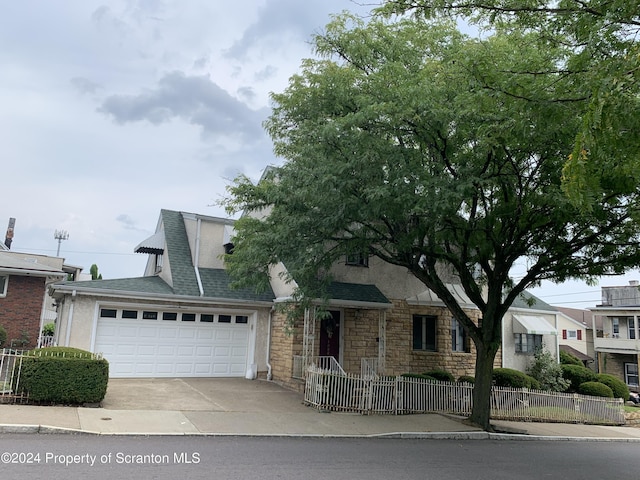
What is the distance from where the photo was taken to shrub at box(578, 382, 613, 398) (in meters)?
20.0

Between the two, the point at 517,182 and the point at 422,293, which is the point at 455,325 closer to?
the point at 422,293

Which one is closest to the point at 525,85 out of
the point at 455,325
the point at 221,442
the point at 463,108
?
the point at 463,108

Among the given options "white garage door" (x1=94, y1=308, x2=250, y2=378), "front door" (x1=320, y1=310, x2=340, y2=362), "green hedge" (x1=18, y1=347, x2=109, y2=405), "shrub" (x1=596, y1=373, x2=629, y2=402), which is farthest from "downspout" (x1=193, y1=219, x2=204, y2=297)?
"shrub" (x1=596, y1=373, x2=629, y2=402)

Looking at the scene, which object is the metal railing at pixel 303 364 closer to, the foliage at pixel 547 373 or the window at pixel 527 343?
the window at pixel 527 343

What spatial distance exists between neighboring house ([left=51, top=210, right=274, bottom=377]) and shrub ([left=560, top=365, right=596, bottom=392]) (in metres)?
13.9

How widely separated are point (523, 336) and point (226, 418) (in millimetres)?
15600

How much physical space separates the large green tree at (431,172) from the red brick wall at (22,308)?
867cm

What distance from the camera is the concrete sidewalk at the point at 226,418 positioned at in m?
8.74

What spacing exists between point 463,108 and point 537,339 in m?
15.9

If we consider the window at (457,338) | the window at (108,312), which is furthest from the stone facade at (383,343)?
the window at (108,312)

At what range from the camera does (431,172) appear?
10.3 meters

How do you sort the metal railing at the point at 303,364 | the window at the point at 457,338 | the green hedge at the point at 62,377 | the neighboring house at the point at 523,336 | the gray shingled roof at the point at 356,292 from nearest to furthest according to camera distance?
1. the green hedge at the point at 62,377
2. the metal railing at the point at 303,364
3. the gray shingled roof at the point at 356,292
4. the window at the point at 457,338
5. the neighboring house at the point at 523,336

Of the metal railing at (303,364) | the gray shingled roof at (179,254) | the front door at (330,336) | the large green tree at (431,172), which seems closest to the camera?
the large green tree at (431,172)

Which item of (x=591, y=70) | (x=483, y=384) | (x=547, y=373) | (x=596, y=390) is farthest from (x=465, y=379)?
(x=591, y=70)
